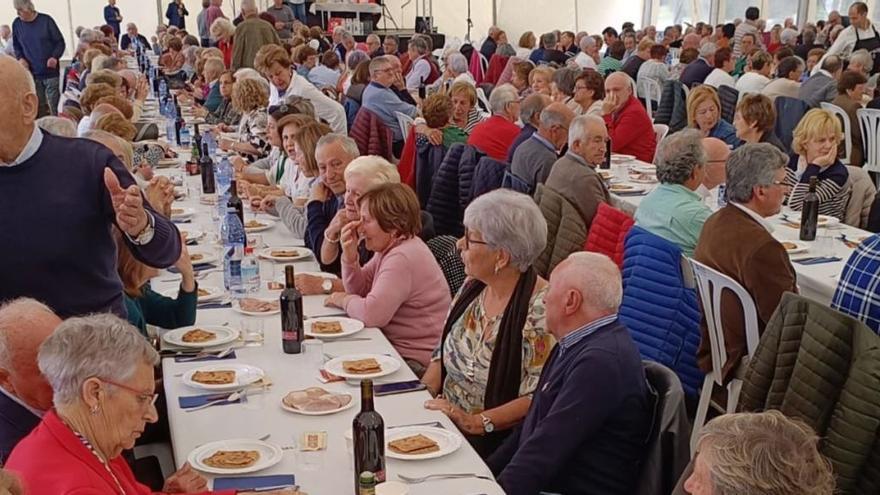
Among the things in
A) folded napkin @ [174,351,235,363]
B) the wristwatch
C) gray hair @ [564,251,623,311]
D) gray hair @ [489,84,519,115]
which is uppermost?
gray hair @ [489,84,519,115]

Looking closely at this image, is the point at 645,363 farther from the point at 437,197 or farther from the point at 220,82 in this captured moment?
the point at 220,82

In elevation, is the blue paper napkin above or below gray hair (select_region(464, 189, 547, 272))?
below

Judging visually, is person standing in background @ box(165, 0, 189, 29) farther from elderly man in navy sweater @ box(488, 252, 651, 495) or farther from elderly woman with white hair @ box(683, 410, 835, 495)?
elderly woman with white hair @ box(683, 410, 835, 495)

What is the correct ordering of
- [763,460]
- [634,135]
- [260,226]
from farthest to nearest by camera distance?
[634,135] < [260,226] < [763,460]

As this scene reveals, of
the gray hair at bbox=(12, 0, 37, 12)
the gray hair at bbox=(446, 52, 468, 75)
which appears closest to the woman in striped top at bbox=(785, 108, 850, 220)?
the gray hair at bbox=(446, 52, 468, 75)

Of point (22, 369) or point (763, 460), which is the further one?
point (22, 369)

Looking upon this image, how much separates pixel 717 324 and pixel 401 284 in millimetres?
1225

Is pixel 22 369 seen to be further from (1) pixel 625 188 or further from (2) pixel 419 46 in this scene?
(2) pixel 419 46

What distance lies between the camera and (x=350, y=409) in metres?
2.64

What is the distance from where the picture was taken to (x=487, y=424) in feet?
9.12

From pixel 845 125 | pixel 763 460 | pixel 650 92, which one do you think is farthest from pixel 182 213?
pixel 650 92

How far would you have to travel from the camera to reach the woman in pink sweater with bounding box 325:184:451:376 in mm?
3426

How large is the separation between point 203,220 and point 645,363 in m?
3.22

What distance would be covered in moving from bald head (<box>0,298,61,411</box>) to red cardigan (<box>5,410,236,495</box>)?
237mm
